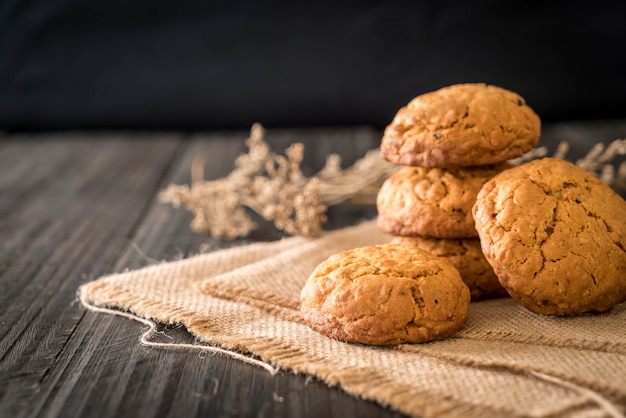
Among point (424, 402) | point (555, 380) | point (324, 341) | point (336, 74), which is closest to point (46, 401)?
point (324, 341)

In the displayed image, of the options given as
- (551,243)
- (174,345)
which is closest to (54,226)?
(174,345)

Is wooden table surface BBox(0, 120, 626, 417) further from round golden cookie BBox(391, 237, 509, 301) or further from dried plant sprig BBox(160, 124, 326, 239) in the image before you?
round golden cookie BBox(391, 237, 509, 301)

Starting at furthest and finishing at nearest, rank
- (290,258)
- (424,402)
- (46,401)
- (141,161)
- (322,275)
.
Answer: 1. (141,161)
2. (290,258)
3. (322,275)
4. (46,401)
5. (424,402)

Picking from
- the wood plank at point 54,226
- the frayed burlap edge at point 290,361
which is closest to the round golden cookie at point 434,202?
the frayed burlap edge at point 290,361

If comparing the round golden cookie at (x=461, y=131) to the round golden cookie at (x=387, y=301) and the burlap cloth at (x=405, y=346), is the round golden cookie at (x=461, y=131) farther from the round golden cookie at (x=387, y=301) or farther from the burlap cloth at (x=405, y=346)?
the burlap cloth at (x=405, y=346)

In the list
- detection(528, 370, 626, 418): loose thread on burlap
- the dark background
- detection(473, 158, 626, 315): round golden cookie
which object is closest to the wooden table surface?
the dark background

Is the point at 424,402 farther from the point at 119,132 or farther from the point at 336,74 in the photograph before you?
the point at 119,132
